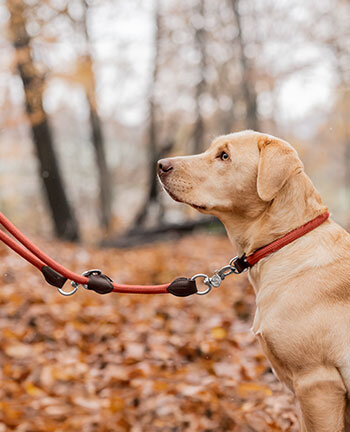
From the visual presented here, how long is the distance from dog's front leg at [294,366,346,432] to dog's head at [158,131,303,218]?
1.05 meters

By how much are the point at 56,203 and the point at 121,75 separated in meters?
9.00

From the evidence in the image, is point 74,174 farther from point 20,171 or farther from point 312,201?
point 312,201

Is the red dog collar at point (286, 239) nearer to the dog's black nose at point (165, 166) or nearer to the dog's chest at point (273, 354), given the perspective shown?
the dog's chest at point (273, 354)

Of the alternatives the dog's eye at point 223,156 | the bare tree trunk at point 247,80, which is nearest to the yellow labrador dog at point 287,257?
the dog's eye at point 223,156

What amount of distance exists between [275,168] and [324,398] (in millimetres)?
1345

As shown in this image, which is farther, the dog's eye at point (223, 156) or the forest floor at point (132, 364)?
the forest floor at point (132, 364)

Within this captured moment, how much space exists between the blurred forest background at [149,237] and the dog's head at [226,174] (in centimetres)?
169

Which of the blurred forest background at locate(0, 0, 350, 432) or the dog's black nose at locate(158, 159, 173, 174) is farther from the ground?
the dog's black nose at locate(158, 159, 173, 174)

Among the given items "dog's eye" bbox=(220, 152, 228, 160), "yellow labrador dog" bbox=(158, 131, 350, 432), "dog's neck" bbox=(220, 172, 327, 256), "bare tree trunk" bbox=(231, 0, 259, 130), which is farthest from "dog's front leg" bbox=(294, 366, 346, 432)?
"bare tree trunk" bbox=(231, 0, 259, 130)

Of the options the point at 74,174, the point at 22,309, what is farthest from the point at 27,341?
the point at 74,174

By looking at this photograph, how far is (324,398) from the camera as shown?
2.34m

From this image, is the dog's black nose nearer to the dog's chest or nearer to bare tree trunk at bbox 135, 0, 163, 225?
the dog's chest

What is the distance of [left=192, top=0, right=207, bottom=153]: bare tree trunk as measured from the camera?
16734 mm

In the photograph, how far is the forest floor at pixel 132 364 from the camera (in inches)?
137
